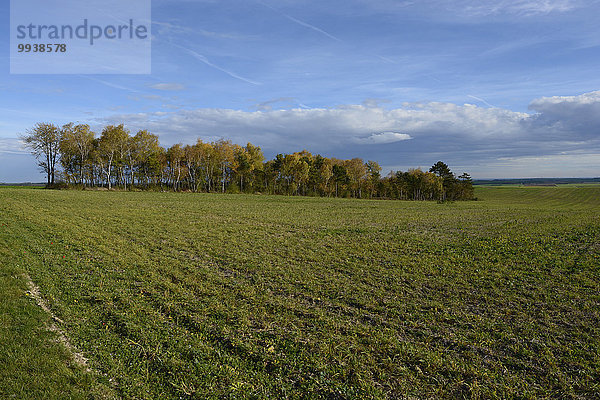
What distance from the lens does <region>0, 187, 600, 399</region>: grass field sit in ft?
20.7

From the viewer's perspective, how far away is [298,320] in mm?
8953

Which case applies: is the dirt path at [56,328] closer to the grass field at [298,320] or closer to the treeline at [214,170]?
the grass field at [298,320]

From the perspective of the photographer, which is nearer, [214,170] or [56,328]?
[56,328]

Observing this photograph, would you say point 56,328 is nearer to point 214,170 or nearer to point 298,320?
point 298,320

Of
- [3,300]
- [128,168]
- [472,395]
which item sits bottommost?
[472,395]

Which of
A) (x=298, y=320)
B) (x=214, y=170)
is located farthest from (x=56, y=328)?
(x=214, y=170)

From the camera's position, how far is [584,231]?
22266 mm

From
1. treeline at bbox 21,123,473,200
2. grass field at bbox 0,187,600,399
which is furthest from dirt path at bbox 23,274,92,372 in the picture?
treeline at bbox 21,123,473,200

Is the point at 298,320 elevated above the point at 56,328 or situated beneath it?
situated beneath

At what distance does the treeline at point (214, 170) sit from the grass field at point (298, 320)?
7583cm

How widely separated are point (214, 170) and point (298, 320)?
93.0 meters

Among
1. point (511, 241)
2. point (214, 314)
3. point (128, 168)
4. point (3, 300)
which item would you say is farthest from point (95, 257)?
point (128, 168)

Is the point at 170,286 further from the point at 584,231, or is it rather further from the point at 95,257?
the point at 584,231

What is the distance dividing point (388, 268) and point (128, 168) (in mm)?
91056
